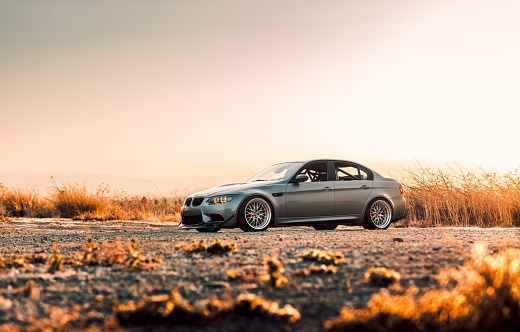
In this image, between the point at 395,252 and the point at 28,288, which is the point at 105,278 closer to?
the point at 28,288

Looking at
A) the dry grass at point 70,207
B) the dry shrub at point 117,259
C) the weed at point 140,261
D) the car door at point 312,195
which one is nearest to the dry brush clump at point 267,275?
the weed at point 140,261

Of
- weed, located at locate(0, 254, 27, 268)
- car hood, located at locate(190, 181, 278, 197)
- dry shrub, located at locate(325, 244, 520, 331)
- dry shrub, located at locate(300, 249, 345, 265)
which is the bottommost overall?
dry shrub, located at locate(325, 244, 520, 331)

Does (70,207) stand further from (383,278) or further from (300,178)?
(383,278)

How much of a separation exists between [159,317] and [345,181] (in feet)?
35.5

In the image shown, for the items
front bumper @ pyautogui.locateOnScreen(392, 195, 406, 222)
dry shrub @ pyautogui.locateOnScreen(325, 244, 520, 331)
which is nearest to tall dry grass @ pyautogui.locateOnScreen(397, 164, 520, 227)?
front bumper @ pyautogui.locateOnScreen(392, 195, 406, 222)

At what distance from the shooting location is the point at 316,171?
16.1 meters

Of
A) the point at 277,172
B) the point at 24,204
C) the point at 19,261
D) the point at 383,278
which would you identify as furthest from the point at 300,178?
the point at 24,204

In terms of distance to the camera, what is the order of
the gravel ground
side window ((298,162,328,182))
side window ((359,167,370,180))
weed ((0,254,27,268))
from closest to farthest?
the gravel ground
weed ((0,254,27,268))
side window ((298,162,328,182))
side window ((359,167,370,180))

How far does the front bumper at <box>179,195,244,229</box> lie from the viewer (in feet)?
47.4

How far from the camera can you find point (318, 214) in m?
15.5

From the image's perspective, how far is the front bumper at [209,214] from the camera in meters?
14.5

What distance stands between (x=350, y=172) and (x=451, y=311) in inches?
441

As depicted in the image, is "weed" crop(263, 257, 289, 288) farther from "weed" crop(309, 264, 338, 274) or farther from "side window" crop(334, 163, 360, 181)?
"side window" crop(334, 163, 360, 181)

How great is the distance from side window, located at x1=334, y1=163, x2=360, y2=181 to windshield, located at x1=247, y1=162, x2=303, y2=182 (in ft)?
3.09
